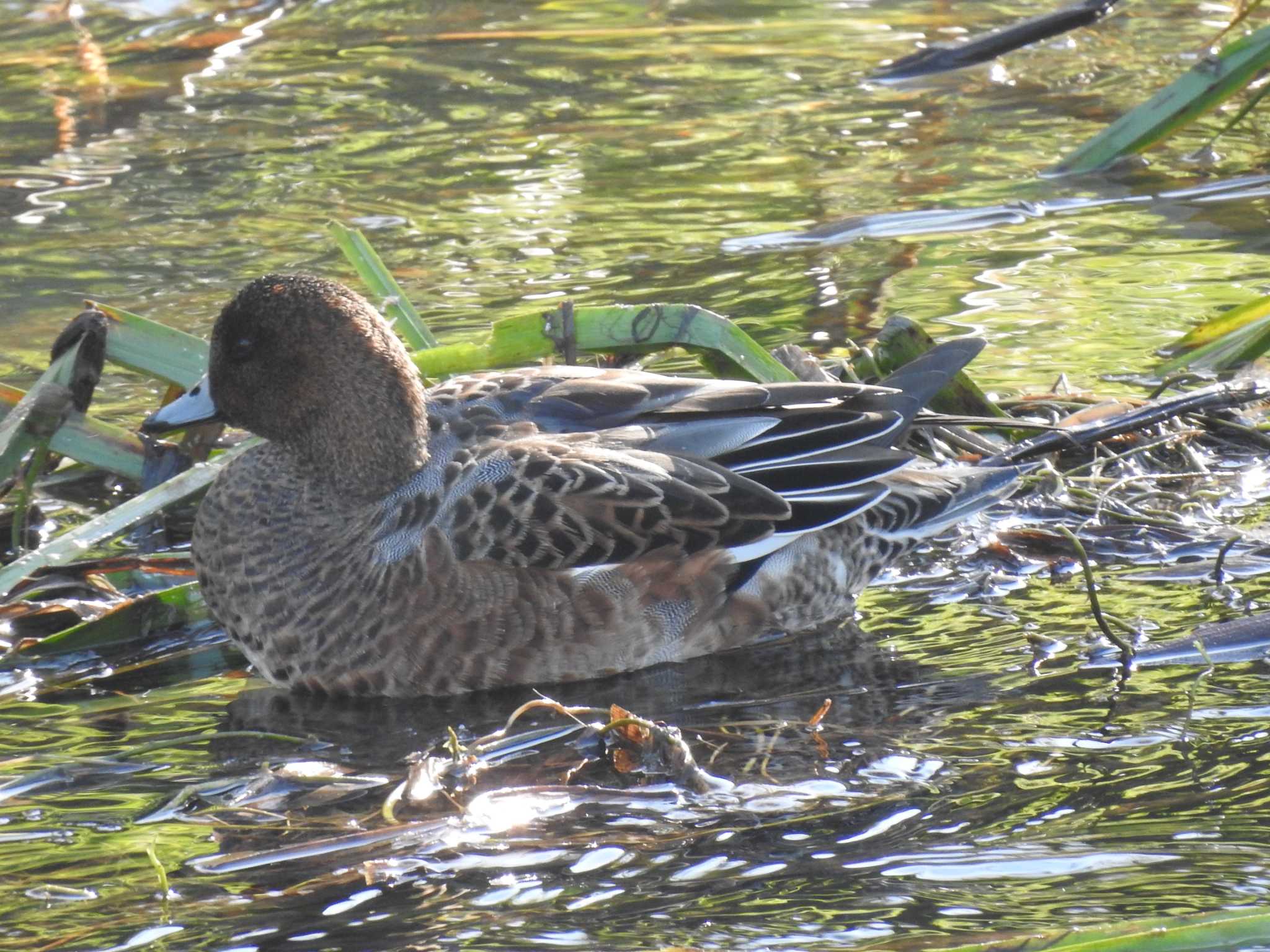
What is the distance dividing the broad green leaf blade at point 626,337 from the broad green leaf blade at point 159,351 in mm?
718

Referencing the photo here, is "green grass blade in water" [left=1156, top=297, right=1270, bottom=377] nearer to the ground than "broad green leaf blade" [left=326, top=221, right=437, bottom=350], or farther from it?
nearer to the ground

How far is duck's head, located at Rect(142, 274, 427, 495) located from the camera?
18.3 feet

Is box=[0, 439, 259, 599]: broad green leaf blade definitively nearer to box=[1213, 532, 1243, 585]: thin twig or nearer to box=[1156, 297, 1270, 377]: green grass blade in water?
box=[1213, 532, 1243, 585]: thin twig

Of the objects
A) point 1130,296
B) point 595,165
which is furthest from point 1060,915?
point 595,165

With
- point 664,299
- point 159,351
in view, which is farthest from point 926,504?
point 159,351

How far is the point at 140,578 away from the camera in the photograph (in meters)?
5.89

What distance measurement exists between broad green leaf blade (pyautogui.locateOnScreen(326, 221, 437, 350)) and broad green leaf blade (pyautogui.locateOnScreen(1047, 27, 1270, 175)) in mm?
3340

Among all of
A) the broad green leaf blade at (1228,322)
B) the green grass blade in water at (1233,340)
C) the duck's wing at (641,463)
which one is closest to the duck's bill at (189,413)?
the duck's wing at (641,463)

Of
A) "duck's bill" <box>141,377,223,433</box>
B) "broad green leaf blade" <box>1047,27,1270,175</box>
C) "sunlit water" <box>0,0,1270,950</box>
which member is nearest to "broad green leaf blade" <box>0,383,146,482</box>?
"sunlit water" <box>0,0,1270,950</box>

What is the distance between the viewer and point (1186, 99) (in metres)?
7.68

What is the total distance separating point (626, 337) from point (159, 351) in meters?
1.53

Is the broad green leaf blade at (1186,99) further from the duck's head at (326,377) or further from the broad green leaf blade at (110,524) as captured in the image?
the broad green leaf blade at (110,524)

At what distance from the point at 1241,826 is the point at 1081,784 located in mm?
419

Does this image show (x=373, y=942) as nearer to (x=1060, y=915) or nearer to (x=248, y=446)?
(x=1060, y=915)
